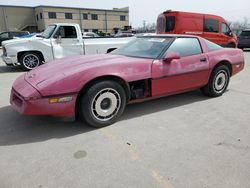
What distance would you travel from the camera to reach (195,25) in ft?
37.2

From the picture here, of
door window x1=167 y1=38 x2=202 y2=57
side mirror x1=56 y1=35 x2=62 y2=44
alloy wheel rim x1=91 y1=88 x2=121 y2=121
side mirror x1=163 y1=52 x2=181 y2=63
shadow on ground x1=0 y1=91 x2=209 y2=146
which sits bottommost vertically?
shadow on ground x1=0 y1=91 x2=209 y2=146

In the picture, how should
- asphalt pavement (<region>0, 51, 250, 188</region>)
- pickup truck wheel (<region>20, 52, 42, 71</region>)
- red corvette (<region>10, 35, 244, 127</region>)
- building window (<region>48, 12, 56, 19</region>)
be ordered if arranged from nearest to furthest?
1. asphalt pavement (<region>0, 51, 250, 188</region>)
2. red corvette (<region>10, 35, 244, 127</region>)
3. pickup truck wheel (<region>20, 52, 42, 71</region>)
4. building window (<region>48, 12, 56, 19</region>)

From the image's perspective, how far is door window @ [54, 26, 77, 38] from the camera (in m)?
8.29

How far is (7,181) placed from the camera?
2191mm

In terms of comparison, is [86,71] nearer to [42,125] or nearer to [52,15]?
[42,125]

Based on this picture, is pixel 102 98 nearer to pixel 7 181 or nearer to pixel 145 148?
pixel 145 148

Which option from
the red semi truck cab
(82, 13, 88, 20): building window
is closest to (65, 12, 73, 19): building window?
(82, 13, 88, 20): building window

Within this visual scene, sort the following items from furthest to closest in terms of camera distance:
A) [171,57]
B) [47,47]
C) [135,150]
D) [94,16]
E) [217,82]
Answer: [94,16], [47,47], [217,82], [171,57], [135,150]

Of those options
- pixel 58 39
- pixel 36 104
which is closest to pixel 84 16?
pixel 58 39

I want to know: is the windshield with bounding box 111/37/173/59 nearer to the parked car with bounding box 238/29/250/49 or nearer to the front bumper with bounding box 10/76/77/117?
the front bumper with bounding box 10/76/77/117

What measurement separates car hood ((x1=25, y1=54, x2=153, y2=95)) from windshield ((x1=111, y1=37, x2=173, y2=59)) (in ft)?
0.92

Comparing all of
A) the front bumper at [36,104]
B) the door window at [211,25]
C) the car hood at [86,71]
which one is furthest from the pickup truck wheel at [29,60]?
the door window at [211,25]

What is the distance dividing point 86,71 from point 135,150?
1.30m

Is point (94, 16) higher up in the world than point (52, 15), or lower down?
higher up
